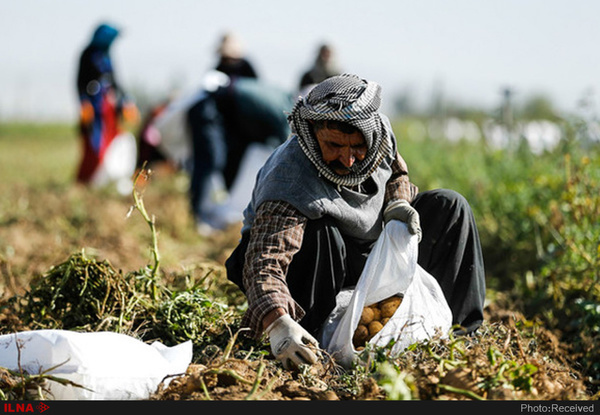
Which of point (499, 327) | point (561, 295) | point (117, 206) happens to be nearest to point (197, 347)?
point (499, 327)

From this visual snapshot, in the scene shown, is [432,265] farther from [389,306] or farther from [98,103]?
[98,103]

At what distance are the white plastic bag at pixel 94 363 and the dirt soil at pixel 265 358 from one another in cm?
7

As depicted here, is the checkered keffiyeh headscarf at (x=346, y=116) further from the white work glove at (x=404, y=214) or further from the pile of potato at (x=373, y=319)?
the pile of potato at (x=373, y=319)

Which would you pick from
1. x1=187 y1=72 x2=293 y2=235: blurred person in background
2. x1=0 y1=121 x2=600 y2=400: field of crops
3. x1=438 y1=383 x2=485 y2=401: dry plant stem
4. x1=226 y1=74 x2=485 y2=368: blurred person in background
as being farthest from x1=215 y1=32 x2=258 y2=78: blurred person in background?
x1=438 y1=383 x2=485 y2=401: dry plant stem

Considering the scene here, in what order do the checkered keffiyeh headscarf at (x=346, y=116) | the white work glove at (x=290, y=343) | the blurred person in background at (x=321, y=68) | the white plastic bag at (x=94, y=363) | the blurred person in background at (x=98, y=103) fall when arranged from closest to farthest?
the white plastic bag at (x=94, y=363)
the white work glove at (x=290, y=343)
the checkered keffiyeh headscarf at (x=346, y=116)
the blurred person in background at (x=321, y=68)
the blurred person in background at (x=98, y=103)

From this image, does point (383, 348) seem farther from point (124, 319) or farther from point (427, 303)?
point (124, 319)

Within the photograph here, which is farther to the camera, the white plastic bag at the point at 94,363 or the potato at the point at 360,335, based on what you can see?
the potato at the point at 360,335

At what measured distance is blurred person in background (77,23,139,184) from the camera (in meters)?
8.56

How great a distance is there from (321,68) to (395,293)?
14.0 feet

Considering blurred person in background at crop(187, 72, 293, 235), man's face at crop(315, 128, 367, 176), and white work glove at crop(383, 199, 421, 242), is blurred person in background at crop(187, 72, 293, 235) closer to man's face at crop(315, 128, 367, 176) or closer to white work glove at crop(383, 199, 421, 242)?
white work glove at crop(383, 199, 421, 242)

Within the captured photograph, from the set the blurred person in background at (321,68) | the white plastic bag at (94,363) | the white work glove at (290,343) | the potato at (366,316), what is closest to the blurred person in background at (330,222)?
the white work glove at (290,343)

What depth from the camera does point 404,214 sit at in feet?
8.68

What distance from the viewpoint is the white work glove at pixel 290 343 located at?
7.76 ft

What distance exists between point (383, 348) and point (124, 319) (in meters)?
0.95
